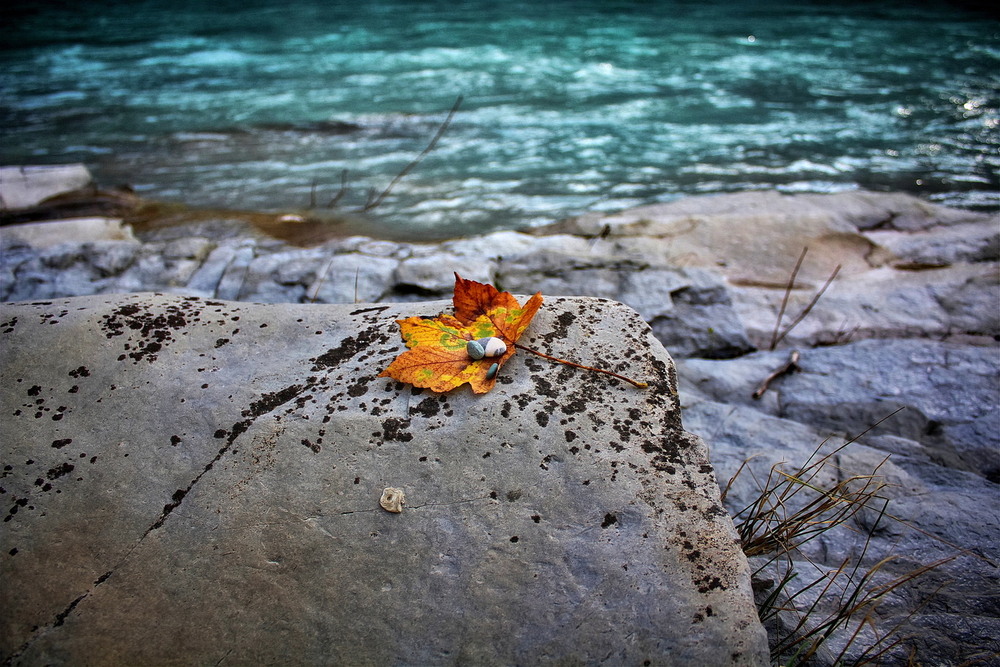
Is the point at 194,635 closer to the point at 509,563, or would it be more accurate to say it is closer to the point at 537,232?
the point at 509,563

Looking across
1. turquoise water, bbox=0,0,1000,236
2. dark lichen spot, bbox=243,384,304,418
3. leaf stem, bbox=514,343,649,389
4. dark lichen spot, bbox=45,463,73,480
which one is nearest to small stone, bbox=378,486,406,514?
dark lichen spot, bbox=243,384,304,418

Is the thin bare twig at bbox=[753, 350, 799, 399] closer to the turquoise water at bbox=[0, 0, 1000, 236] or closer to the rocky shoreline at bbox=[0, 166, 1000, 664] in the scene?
the rocky shoreline at bbox=[0, 166, 1000, 664]

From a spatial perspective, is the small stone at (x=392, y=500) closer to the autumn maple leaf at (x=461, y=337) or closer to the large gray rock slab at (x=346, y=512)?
the large gray rock slab at (x=346, y=512)

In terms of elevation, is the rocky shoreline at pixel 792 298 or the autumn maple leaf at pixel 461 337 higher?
the autumn maple leaf at pixel 461 337

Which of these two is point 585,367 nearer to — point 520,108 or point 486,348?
point 486,348

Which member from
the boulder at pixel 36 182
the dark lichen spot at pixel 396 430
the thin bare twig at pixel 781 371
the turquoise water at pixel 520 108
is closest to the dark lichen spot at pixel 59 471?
the dark lichen spot at pixel 396 430

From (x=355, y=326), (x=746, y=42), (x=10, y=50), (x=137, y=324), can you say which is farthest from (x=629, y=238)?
(x=10, y=50)
